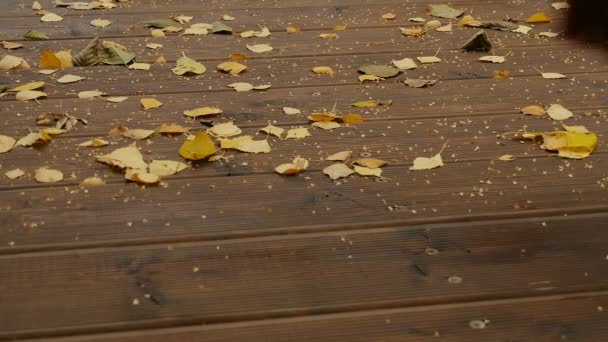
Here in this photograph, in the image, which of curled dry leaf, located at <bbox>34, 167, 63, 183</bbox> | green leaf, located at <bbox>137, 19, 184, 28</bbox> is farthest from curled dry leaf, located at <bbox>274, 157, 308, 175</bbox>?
green leaf, located at <bbox>137, 19, 184, 28</bbox>

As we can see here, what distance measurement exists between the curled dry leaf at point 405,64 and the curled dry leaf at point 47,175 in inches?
43.8

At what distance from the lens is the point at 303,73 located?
239 cm

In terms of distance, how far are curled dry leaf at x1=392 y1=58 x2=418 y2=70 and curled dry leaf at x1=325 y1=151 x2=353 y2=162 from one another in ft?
2.16

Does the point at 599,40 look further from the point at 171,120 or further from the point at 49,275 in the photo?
the point at 49,275

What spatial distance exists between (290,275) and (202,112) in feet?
2.55

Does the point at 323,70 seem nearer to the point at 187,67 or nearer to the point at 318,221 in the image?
the point at 187,67

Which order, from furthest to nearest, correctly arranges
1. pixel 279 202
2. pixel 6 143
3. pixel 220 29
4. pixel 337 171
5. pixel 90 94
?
pixel 220 29 < pixel 90 94 < pixel 6 143 < pixel 337 171 < pixel 279 202

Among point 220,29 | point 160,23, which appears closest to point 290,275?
point 220,29

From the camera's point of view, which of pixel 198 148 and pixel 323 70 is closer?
pixel 198 148

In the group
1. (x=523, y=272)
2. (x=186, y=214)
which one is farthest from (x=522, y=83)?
(x=186, y=214)

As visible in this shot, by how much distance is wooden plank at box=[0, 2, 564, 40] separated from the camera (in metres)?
2.78

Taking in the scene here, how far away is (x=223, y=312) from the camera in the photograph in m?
1.32

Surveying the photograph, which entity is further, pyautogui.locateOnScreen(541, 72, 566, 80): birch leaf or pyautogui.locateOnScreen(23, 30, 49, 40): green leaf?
pyautogui.locateOnScreen(23, 30, 49, 40): green leaf

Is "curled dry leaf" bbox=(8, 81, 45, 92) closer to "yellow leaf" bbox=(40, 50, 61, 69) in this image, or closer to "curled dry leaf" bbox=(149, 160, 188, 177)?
"yellow leaf" bbox=(40, 50, 61, 69)
